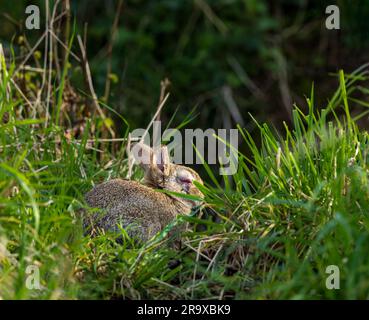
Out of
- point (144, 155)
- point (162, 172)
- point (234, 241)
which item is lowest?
point (234, 241)

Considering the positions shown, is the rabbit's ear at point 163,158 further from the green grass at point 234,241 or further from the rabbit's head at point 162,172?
the green grass at point 234,241

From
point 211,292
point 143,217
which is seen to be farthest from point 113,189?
point 211,292

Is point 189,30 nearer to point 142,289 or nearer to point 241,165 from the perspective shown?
point 241,165

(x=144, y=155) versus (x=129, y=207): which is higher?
(x=144, y=155)

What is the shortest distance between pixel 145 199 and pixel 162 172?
21.2 inches

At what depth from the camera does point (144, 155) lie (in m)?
5.03

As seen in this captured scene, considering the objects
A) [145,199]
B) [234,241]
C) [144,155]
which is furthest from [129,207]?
[234,241]

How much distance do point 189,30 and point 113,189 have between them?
5.72m

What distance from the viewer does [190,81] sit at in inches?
384

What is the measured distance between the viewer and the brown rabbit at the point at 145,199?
4289mm

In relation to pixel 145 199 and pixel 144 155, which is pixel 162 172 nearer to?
pixel 144 155

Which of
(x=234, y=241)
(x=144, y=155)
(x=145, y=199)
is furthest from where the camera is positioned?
(x=144, y=155)

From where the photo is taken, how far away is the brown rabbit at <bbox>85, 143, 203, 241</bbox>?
4.29 metres

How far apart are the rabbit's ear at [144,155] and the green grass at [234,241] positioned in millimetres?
834
